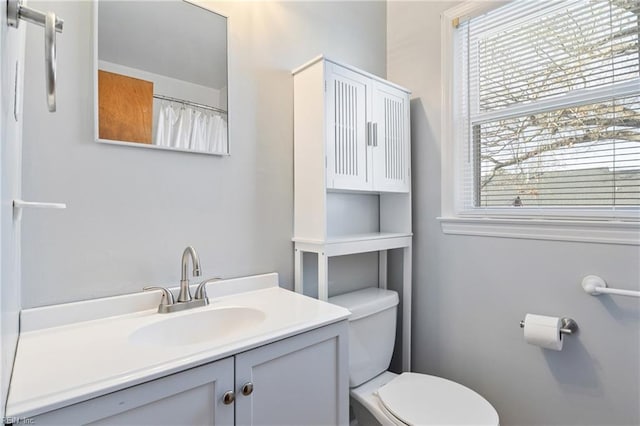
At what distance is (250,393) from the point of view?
2.86 ft

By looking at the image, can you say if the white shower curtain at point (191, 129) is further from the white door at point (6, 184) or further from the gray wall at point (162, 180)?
the white door at point (6, 184)

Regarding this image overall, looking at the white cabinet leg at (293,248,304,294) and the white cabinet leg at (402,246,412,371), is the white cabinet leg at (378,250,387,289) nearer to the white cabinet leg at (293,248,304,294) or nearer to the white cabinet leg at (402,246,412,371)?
the white cabinet leg at (402,246,412,371)

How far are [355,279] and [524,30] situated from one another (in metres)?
1.48

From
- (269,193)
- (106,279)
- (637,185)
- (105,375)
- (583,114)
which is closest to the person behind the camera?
(105,375)

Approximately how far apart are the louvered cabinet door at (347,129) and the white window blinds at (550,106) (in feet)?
1.73

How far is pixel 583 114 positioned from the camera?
4.47 ft

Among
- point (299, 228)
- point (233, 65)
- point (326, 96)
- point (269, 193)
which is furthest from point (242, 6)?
point (299, 228)

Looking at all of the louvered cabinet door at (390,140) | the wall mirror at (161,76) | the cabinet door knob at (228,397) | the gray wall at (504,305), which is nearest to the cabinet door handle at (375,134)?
the louvered cabinet door at (390,140)

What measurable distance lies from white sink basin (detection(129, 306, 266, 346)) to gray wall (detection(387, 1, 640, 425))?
1.08 m

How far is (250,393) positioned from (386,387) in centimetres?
76

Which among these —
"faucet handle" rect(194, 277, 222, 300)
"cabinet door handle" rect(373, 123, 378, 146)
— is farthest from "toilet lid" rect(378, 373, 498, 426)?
"cabinet door handle" rect(373, 123, 378, 146)

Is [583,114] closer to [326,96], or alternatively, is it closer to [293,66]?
[326,96]

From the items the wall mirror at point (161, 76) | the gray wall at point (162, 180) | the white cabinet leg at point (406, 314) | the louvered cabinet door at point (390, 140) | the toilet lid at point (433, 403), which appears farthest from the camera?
the white cabinet leg at point (406, 314)

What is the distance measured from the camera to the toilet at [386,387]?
122 cm
